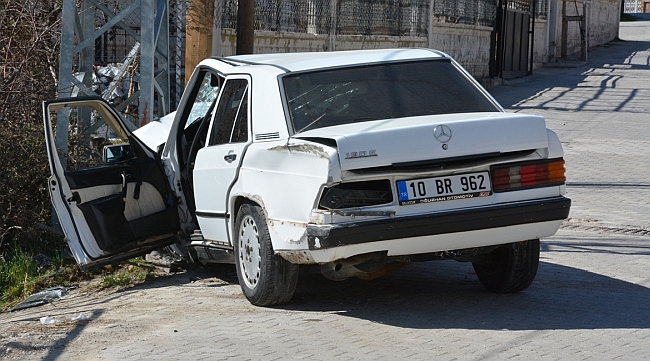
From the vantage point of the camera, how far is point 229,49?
45.7ft

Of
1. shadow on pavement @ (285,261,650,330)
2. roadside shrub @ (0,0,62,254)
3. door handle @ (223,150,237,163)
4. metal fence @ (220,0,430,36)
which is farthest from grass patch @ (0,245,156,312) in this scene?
metal fence @ (220,0,430,36)

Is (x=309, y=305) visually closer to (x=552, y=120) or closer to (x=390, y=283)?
(x=390, y=283)

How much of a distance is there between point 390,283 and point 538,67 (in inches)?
1024

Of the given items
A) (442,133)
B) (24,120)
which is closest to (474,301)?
(442,133)

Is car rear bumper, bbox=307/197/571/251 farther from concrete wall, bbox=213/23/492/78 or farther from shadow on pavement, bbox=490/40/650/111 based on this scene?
shadow on pavement, bbox=490/40/650/111

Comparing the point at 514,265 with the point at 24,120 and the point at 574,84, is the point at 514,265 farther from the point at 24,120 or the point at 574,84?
the point at 574,84

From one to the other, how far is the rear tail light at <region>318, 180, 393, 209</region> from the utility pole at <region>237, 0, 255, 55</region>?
411cm

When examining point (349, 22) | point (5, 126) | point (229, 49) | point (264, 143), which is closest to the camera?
point (264, 143)

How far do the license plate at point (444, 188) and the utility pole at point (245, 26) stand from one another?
13.6ft

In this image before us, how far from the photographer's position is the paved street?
17.9 ft

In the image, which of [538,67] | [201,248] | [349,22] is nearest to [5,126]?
[201,248]

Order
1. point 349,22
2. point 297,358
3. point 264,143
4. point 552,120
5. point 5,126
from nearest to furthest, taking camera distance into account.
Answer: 1. point 297,358
2. point 264,143
3. point 5,126
4. point 349,22
5. point 552,120

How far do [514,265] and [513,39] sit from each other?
2286 cm

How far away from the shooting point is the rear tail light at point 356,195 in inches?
225
